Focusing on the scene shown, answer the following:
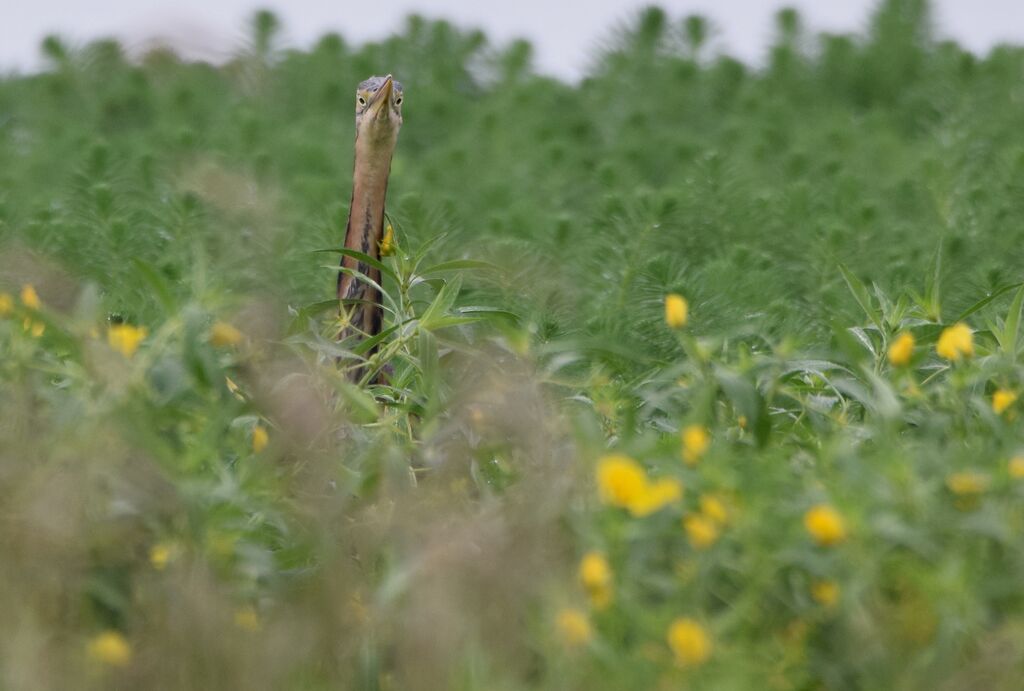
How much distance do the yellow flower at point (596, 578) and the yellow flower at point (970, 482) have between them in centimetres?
55

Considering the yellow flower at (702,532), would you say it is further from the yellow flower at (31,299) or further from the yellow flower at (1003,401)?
the yellow flower at (31,299)

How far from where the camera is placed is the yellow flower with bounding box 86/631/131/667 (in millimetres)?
2523

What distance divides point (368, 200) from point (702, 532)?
2.04 m

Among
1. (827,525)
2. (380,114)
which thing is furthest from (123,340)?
(380,114)

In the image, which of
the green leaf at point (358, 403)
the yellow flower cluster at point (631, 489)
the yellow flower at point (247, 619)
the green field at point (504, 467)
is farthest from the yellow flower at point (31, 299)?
the yellow flower cluster at point (631, 489)

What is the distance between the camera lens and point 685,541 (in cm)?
264

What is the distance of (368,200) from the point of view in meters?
4.30

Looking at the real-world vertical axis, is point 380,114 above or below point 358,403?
above

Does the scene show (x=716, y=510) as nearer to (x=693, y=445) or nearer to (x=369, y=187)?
(x=693, y=445)

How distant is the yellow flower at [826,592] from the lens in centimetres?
247

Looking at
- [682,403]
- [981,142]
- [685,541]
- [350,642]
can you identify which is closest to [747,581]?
[685,541]

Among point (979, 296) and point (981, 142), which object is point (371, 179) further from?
point (981, 142)

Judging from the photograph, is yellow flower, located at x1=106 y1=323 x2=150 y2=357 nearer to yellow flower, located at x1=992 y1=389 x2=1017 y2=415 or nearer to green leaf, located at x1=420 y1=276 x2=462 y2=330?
green leaf, located at x1=420 y1=276 x2=462 y2=330

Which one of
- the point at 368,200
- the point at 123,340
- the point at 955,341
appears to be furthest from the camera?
the point at 368,200
